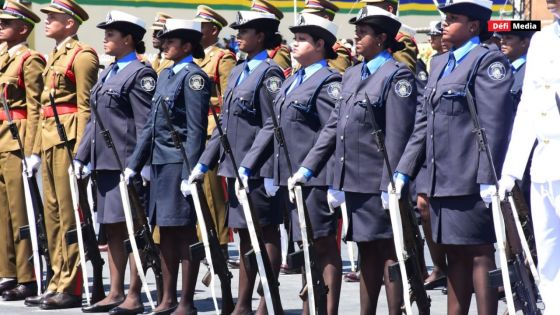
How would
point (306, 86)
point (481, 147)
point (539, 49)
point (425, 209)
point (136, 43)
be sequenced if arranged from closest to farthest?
point (539, 49)
point (481, 147)
point (306, 86)
point (425, 209)
point (136, 43)

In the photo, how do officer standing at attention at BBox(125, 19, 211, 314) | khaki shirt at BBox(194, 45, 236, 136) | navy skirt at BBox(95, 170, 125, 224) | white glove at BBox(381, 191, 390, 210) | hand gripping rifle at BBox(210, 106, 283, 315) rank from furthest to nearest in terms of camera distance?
khaki shirt at BBox(194, 45, 236, 136)
navy skirt at BBox(95, 170, 125, 224)
officer standing at attention at BBox(125, 19, 211, 314)
hand gripping rifle at BBox(210, 106, 283, 315)
white glove at BBox(381, 191, 390, 210)

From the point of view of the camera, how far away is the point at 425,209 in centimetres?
933

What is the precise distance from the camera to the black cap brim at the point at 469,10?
25.2ft

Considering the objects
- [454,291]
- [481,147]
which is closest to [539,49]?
[481,147]

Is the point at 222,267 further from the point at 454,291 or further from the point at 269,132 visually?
the point at 454,291

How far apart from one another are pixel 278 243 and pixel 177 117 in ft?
3.54

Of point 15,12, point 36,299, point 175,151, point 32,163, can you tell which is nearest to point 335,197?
point 175,151

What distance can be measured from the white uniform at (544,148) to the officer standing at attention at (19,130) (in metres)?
4.73

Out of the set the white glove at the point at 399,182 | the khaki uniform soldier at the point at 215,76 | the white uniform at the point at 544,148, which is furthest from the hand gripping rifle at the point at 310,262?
the khaki uniform soldier at the point at 215,76

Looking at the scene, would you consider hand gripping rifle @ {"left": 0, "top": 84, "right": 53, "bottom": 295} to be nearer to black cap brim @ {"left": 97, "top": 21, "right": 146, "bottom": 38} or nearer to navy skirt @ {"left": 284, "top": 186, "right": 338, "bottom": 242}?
black cap brim @ {"left": 97, "top": 21, "right": 146, "bottom": 38}

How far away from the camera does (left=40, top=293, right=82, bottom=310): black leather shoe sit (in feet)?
33.4

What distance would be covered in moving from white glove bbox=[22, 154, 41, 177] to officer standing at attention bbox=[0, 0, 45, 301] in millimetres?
106

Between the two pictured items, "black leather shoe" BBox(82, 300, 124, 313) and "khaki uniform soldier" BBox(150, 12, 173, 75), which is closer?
"black leather shoe" BBox(82, 300, 124, 313)

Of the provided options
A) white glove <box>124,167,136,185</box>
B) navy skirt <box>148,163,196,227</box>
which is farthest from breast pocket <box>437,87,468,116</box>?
white glove <box>124,167,136,185</box>
